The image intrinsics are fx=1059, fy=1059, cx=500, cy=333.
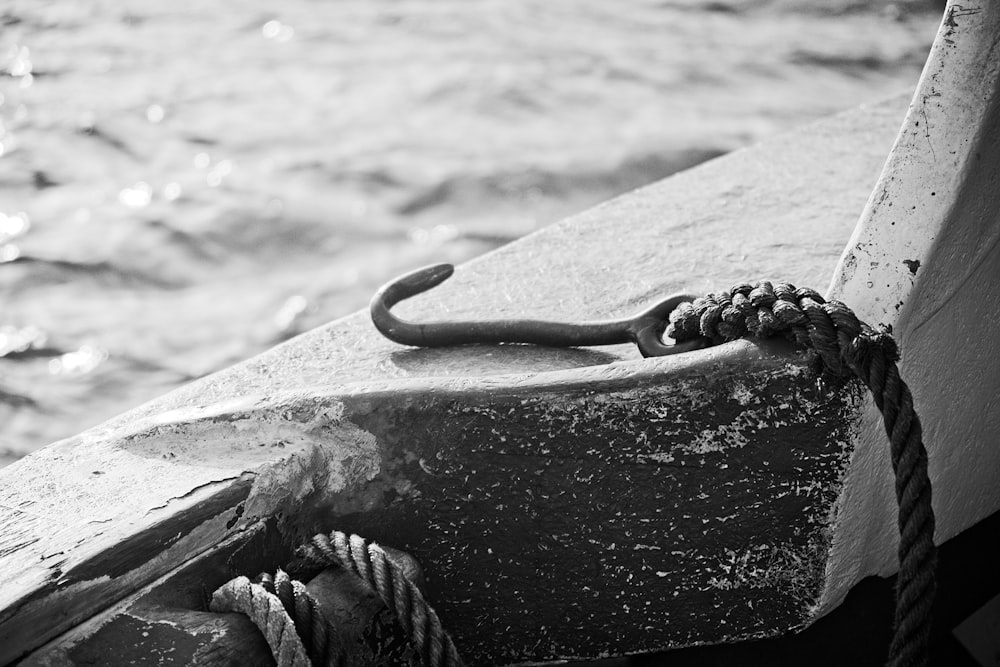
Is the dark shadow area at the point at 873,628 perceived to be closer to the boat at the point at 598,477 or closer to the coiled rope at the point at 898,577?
the boat at the point at 598,477

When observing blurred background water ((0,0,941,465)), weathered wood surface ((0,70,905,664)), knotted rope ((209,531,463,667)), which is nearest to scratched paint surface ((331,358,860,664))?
weathered wood surface ((0,70,905,664))

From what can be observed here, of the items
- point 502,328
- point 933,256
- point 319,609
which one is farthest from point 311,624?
point 933,256

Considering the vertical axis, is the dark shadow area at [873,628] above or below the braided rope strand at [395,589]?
below

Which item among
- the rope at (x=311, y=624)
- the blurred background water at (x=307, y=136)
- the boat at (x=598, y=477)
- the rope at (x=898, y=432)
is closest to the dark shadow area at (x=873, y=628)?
the boat at (x=598, y=477)

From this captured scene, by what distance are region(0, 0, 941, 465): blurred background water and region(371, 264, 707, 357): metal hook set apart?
1.79 m

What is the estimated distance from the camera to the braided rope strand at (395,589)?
1.02 meters

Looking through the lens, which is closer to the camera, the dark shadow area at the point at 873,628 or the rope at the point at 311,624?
the rope at the point at 311,624

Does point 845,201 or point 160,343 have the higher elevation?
point 845,201

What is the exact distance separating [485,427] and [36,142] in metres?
3.96

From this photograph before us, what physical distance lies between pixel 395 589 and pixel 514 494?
0.19m

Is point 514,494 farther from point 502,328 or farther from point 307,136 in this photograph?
point 307,136

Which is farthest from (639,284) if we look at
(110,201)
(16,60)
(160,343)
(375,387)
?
(16,60)

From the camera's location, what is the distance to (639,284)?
1.69 meters

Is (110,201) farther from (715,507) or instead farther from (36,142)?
(715,507)
